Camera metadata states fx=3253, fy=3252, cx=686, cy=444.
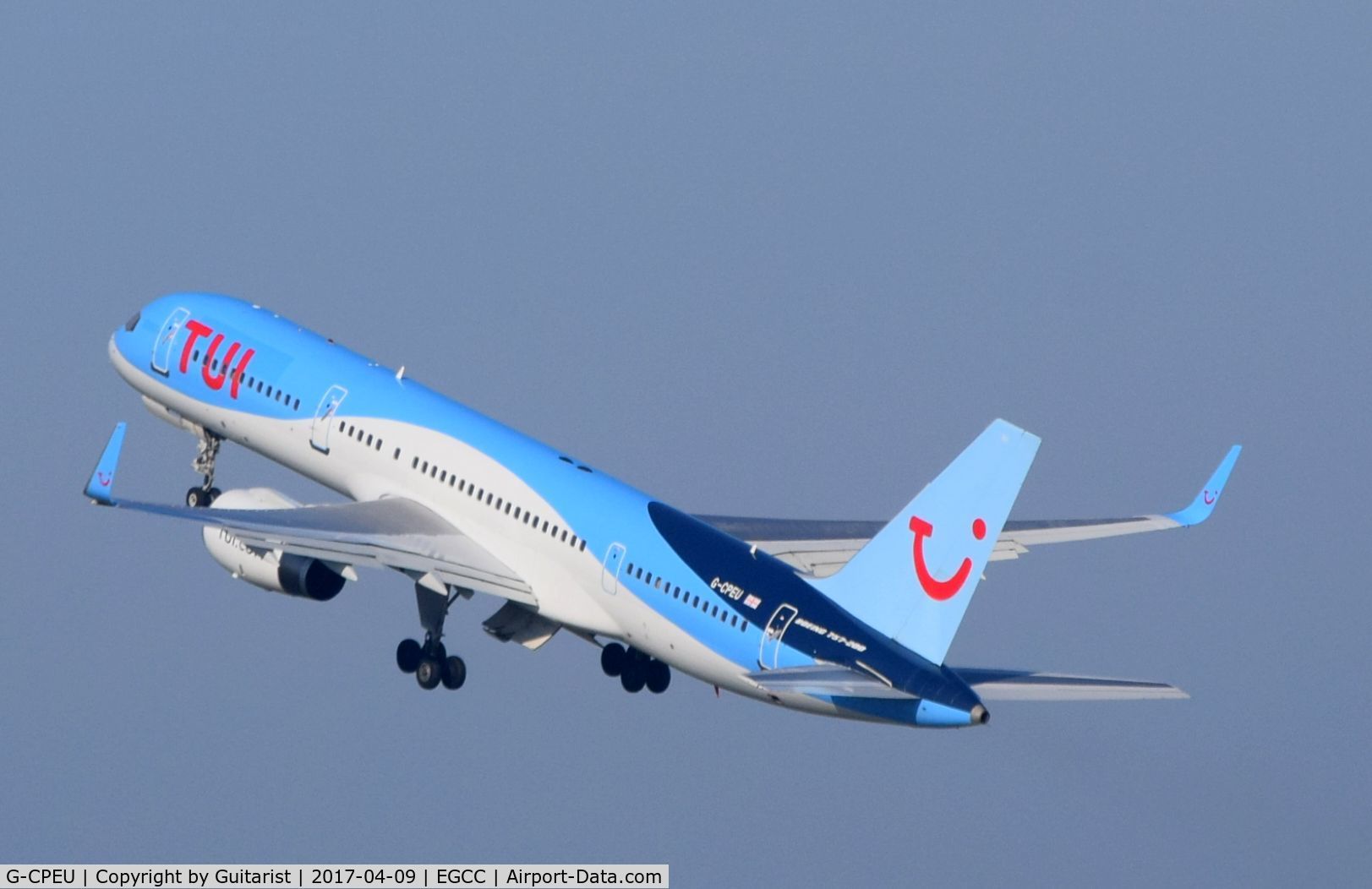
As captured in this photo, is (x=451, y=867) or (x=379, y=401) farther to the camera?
(x=379, y=401)

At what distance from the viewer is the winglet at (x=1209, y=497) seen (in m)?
72.9

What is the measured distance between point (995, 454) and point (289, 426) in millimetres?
21116

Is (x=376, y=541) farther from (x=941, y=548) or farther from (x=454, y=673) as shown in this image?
(x=941, y=548)

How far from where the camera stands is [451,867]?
7019cm

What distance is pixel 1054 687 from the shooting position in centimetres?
6081

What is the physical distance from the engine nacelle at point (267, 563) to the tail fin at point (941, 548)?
14238 millimetres

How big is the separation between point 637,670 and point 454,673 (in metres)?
A: 4.74

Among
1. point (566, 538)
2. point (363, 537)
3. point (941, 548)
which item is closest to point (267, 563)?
point (363, 537)

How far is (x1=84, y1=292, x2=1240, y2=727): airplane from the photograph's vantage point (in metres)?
62.2

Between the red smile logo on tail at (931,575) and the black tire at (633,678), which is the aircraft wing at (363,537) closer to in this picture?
the black tire at (633,678)

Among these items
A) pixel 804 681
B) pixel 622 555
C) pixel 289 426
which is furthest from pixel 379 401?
pixel 804 681

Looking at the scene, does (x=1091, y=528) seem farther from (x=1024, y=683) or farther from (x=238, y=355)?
(x=238, y=355)

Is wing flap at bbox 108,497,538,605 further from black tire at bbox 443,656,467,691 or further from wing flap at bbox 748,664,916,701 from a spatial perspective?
wing flap at bbox 748,664,916,701

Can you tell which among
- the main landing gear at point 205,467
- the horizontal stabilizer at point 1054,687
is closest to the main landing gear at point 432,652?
the main landing gear at point 205,467
